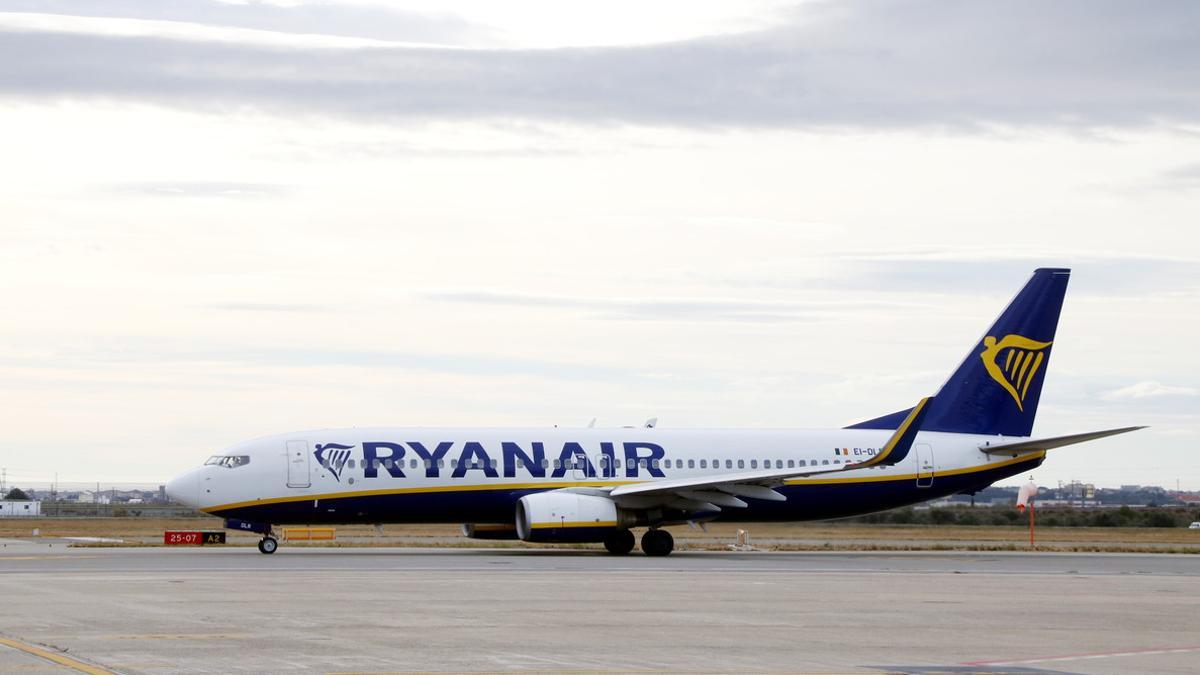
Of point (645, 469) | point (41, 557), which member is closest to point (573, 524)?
point (645, 469)

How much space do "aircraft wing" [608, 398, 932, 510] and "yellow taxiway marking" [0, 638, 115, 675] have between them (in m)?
24.5

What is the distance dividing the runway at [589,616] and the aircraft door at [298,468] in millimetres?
3895

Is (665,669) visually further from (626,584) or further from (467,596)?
(626,584)

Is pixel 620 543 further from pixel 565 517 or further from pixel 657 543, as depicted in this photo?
pixel 565 517

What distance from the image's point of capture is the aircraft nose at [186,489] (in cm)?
4144

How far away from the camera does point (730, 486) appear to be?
42094mm

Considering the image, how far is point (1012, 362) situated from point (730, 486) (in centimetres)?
1148

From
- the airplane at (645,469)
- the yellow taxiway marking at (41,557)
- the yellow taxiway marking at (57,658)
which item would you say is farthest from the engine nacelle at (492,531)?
the yellow taxiway marking at (57,658)

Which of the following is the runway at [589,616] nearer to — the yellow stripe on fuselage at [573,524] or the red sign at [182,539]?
the yellow stripe on fuselage at [573,524]

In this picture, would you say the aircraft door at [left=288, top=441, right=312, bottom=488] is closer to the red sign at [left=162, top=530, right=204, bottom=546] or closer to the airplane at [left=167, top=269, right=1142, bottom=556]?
the airplane at [left=167, top=269, right=1142, bottom=556]

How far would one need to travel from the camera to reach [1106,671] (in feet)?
54.5

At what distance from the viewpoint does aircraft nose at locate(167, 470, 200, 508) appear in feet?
136

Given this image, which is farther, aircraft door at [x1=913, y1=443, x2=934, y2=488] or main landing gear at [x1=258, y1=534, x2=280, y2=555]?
aircraft door at [x1=913, y1=443, x2=934, y2=488]

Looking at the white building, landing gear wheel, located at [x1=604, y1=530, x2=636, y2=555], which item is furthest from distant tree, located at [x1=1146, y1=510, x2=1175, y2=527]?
the white building
